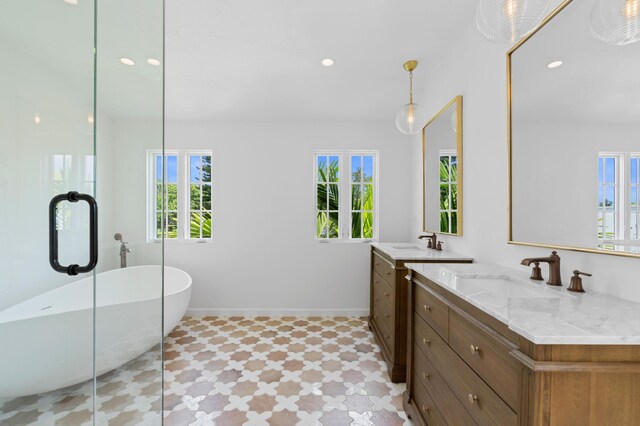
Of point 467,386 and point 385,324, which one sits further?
point 385,324

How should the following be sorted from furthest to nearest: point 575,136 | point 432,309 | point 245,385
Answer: point 245,385 → point 432,309 → point 575,136

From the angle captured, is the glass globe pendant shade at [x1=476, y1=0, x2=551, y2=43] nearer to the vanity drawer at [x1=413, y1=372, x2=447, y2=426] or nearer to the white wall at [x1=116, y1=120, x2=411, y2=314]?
the vanity drawer at [x1=413, y1=372, x2=447, y2=426]

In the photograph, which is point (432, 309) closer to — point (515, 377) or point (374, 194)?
point (515, 377)

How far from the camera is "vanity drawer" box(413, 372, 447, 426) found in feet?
4.88

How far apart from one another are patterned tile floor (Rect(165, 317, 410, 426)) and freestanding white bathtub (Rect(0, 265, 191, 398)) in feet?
2.65

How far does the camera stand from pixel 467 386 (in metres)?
1.20

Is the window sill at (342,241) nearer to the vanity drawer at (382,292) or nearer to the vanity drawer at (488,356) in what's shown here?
the vanity drawer at (382,292)

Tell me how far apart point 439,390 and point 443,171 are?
6.36 ft

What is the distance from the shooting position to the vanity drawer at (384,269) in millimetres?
2498

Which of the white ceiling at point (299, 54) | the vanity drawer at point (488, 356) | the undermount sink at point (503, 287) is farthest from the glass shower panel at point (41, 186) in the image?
the undermount sink at point (503, 287)

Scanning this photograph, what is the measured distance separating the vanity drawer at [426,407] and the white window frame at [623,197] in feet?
3.59

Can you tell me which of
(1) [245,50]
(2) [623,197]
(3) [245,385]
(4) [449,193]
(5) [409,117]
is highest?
(1) [245,50]

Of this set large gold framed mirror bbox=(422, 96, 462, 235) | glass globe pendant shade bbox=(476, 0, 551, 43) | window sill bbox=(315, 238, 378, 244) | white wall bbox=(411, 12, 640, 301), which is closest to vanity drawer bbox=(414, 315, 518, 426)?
white wall bbox=(411, 12, 640, 301)

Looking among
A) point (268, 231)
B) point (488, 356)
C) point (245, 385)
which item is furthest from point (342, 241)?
point (488, 356)
